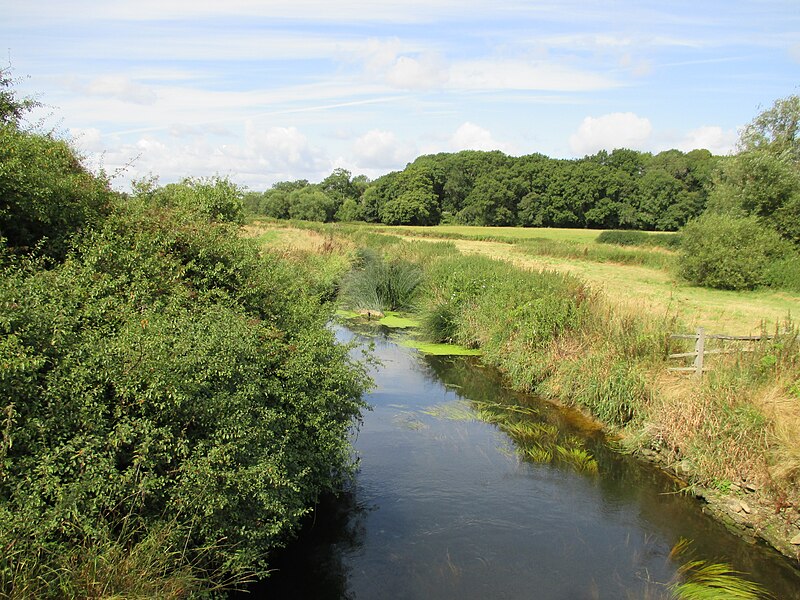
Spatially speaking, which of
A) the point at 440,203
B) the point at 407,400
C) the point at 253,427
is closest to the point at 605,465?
the point at 407,400

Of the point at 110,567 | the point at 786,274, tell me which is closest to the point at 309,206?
the point at 786,274

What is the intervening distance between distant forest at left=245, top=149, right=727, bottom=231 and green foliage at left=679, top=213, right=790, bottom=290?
2048 inches

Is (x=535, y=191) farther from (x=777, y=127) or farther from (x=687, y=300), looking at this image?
(x=687, y=300)

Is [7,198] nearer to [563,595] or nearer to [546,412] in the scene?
[563,595]

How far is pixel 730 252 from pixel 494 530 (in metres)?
23.4

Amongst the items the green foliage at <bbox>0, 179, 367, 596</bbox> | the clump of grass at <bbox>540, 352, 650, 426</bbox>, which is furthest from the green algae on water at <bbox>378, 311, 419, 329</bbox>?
the green foliage at <bbox>0, 179, 367, 596</bbox>

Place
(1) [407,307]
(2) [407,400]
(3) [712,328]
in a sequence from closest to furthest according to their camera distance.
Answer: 1. (2) [407,400]
2. (3) [712,328]
3. (1) [407,307]

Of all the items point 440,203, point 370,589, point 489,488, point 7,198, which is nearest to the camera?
point 370,589

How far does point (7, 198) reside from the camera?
7965 mm

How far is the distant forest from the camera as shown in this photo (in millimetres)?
79000

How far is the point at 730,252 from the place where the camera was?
27016 mm

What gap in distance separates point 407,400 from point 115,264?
845 cm

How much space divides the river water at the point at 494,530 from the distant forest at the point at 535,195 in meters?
69.9

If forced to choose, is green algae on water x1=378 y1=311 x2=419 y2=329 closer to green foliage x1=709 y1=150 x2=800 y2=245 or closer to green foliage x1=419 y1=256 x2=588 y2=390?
green foliage x1=419 y1=256 x2=588 y2=390
